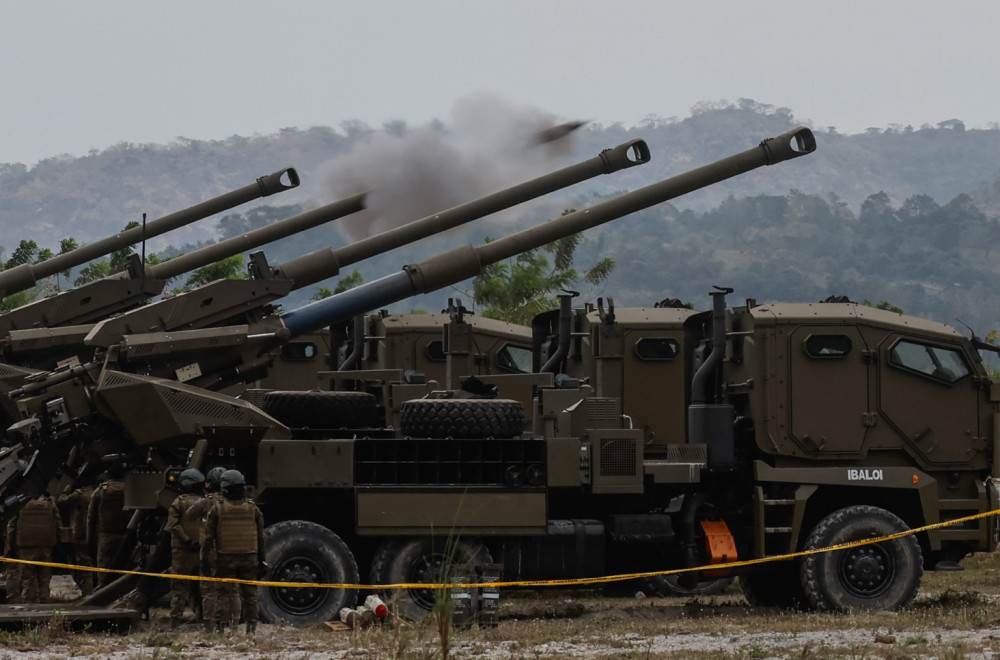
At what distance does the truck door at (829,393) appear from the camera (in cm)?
1329

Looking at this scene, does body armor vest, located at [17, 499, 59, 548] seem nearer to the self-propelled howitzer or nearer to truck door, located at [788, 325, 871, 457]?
the self-propelled howitzer

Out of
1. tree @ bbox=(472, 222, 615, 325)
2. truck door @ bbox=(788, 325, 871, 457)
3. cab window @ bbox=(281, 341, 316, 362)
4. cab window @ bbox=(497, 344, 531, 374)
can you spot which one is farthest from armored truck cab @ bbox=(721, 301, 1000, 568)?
tree @ bbox=(472, 222, 615, 325)

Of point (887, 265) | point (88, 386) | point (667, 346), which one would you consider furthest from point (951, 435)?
point (887, 265)

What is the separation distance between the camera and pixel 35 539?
13.7m

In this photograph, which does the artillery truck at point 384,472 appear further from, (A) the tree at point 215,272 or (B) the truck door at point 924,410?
(A) the tree at point 215,272

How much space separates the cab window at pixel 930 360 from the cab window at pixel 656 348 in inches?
A: 153

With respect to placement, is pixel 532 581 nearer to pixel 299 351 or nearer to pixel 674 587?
pixel 674 587

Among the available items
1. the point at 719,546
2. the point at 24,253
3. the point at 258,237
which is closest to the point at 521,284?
the point at 24,253

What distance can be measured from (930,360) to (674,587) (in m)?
3.48

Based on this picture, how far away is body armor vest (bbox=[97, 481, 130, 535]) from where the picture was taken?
13.6 meters

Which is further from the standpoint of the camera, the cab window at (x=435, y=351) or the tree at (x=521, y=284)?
the tree at (x=521, y=284)

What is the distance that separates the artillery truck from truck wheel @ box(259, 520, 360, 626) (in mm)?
11

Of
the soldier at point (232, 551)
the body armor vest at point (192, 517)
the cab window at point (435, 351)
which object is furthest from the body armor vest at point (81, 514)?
the cab window at point (435, 351)

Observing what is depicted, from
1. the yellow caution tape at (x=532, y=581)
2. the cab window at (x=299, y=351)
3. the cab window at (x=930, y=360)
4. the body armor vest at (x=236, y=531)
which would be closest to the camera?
the body armor vest at (x=236, y=531)
